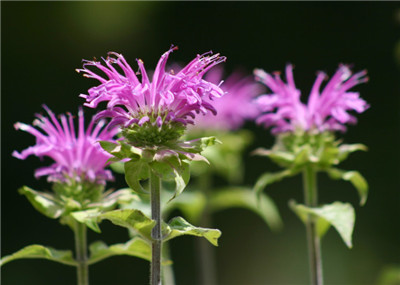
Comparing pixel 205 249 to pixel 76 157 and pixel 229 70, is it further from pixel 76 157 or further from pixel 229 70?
pixel 229 70

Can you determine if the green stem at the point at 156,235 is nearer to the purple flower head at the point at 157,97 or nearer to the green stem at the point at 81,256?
the purple flower head at the point at 157,97

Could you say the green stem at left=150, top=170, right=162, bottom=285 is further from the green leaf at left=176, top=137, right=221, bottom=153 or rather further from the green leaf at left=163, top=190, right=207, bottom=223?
the green leaf at left=163, top=190, right=207, bottom=223

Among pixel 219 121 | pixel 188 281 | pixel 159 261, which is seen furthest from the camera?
→ pixel 188 281

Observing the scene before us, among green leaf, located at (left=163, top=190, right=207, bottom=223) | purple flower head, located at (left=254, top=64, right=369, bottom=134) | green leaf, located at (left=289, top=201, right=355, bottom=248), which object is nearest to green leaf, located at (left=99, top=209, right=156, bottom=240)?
green leaf, located at (left=289, top=201, right=355, bottom=248)

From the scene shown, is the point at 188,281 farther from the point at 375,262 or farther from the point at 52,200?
the point at 52,200

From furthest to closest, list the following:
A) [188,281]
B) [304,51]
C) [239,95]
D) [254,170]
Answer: [304,51] < [254,170] < [188,281] < [239,95]

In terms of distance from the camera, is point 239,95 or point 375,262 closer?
point 239,95

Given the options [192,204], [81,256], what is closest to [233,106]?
[192,204]

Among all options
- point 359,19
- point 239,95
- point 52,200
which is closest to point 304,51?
point 359,19
